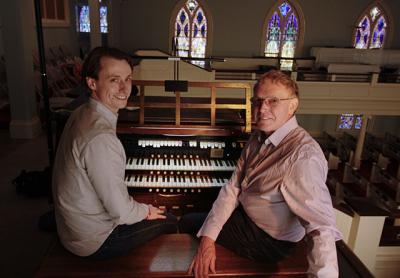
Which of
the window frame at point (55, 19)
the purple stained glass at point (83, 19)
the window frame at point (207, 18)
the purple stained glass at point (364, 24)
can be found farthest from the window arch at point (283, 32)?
the window frame at point (55, 19)

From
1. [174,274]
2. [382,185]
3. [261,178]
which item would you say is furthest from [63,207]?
[382,185]

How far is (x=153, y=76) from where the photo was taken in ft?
29.0

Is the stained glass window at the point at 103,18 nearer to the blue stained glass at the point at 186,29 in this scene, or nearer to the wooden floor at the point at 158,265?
the blue stained glass at the point at 186,29

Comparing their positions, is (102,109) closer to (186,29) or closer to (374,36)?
(186,29)

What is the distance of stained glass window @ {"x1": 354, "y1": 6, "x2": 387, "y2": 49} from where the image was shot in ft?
46.6

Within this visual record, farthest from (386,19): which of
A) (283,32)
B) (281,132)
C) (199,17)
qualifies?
(281,132)

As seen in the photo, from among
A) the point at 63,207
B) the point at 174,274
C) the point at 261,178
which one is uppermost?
the point at 261,178

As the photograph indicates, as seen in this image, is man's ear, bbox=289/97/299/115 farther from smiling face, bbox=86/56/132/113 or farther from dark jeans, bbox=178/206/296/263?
smiling face, bbox=86/56/132/113

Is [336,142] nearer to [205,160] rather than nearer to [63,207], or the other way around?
[205,160]

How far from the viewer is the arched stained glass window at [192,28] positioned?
13.6 metres

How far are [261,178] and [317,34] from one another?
13990 millimetres

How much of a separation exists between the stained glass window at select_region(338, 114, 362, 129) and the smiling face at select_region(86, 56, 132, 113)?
14.0 metres

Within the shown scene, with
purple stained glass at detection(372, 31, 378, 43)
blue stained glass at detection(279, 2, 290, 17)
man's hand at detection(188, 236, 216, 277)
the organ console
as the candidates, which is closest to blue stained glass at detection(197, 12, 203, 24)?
blue stained glass at detection(279, 2, 290, 17)

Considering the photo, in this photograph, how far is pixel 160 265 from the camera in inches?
76.5
